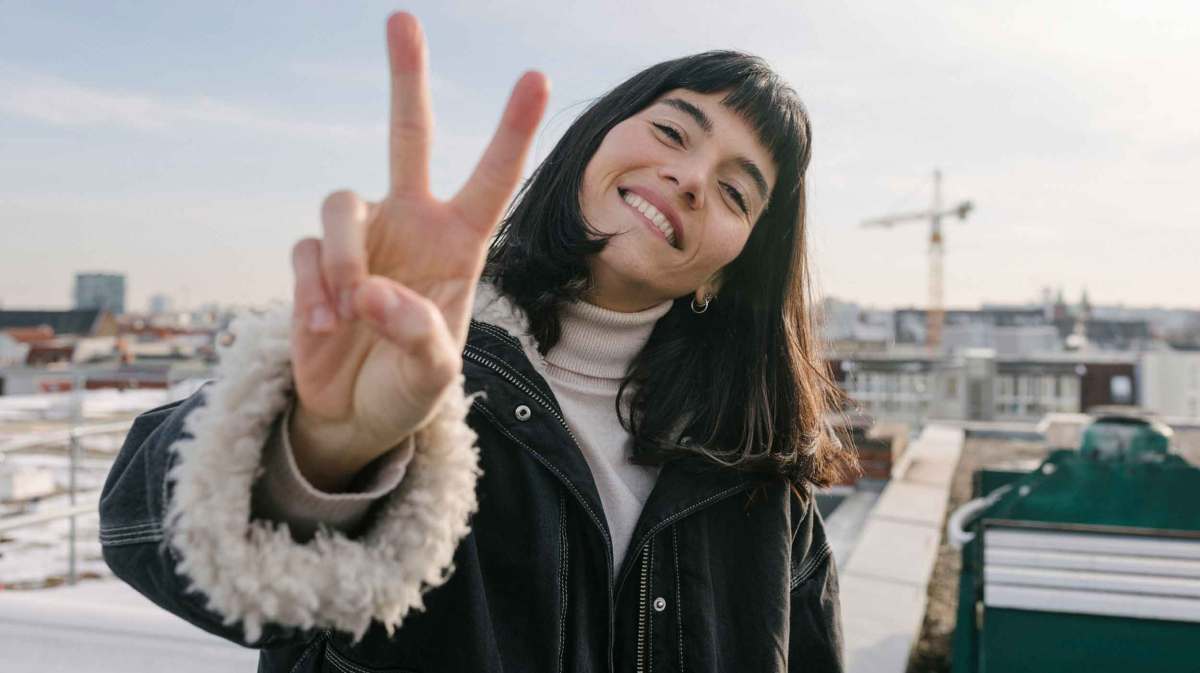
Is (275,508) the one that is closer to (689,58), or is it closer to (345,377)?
(345,377)

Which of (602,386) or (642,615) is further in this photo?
(602,386)

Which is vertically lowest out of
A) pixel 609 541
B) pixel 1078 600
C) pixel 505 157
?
pixel 1078 600

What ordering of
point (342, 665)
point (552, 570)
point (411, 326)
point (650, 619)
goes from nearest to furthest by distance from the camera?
point (411, 326)
point (342, 665)
point (552, 570)
point (650, 619)

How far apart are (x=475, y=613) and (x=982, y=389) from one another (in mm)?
23342

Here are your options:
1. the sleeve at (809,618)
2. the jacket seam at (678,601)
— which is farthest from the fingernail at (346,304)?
the sleeve at (809,618)

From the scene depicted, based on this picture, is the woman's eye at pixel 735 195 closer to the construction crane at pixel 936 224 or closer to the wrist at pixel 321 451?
the wrist at pixel 321 451

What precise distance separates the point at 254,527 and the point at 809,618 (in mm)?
1067

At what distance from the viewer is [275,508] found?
850 millimetres

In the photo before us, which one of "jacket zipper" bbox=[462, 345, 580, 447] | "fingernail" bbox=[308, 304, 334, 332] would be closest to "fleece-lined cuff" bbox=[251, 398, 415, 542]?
"fingernail" bbox=[308, 304, 334, 332]

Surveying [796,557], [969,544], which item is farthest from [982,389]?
[796,557]

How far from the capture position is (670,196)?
1.33 meters

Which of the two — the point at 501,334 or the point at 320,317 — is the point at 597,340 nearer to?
the point at 501,334

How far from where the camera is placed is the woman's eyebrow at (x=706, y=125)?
1.40m

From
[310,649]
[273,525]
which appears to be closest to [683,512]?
[310,649]
